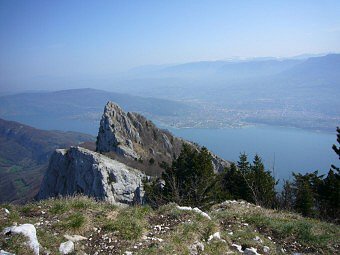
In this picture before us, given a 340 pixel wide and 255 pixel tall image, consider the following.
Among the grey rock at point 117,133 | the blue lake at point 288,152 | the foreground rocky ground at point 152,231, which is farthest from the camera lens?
the blue lake at point 288,152

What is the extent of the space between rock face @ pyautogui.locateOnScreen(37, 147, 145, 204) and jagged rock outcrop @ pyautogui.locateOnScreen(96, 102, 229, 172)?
900 centimetres

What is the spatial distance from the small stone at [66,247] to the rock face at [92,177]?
2966 centimetres

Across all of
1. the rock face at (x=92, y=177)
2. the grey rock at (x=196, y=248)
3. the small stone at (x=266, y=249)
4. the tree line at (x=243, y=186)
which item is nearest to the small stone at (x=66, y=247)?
the grey rock at (x=196, y=248)

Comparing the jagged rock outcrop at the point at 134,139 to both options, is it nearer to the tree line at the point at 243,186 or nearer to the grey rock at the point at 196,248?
the tree line at the point at 243,186

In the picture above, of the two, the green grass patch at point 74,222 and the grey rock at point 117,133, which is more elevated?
the green grass patch at point 74,222

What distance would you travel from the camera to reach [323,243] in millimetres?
8094

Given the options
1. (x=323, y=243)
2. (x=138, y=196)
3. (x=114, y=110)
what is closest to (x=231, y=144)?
(x=114, y=110)

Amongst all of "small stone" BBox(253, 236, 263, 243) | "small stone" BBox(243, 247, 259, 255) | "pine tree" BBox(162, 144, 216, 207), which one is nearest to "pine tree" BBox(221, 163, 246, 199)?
"pine tree" BBox(162, 144, 216, 207)

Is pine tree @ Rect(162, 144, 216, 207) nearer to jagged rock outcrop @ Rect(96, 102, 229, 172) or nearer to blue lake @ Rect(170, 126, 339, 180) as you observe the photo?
jagged rock outcrop @ Rect(96, 102, 229, 172)

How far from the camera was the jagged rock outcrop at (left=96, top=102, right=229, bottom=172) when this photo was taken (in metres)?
55.1

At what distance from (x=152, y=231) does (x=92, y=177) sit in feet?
111

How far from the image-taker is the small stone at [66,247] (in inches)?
252

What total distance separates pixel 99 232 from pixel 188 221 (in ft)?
8.18

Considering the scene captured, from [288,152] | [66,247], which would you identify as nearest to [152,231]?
[66,247]
